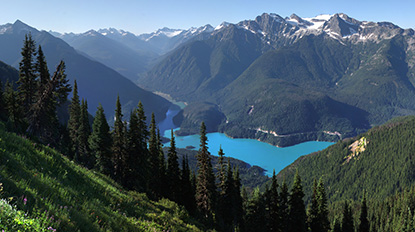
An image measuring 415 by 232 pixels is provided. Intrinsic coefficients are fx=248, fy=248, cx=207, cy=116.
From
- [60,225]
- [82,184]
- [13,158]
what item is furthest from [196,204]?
[60,225]

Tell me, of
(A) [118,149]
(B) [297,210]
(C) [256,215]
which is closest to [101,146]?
(A) [118,149]

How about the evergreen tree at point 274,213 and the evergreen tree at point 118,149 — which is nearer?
the evergreen tree at point 118,149

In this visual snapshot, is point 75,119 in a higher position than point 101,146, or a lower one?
higher

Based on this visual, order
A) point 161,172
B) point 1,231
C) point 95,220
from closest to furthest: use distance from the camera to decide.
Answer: point 1,231 < point 95,220 < point 161,172

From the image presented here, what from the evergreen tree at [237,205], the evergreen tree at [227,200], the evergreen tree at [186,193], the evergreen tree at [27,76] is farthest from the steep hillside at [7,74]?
the evergreen tree at [237,205]

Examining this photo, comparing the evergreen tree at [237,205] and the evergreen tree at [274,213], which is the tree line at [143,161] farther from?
the evergreen tree at [237,205]

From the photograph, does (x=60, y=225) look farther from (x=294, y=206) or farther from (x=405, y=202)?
(x=405, y=202)

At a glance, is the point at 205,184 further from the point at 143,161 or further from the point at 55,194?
the point at 55,194
